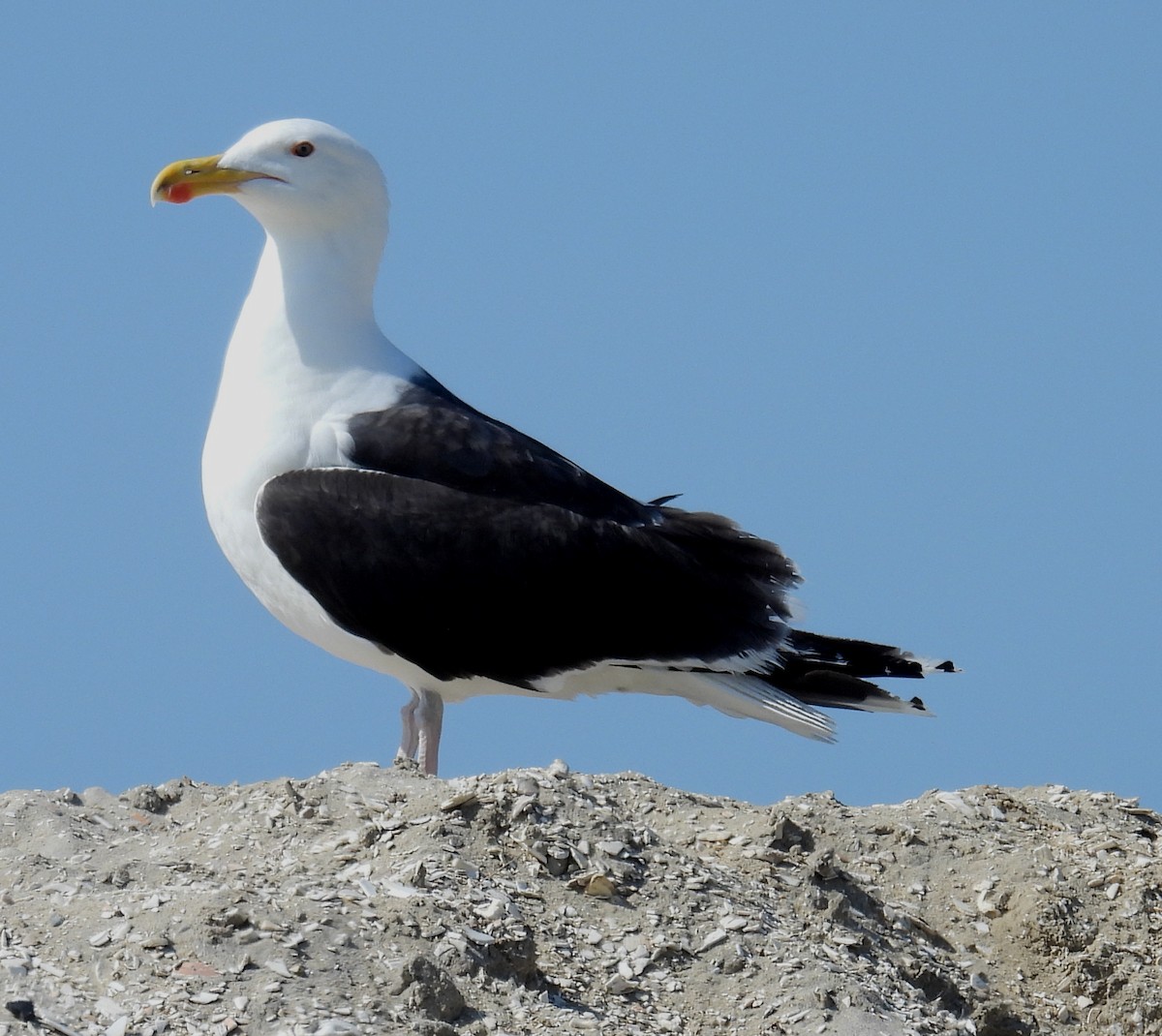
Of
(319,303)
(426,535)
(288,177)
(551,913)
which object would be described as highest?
(288,177)

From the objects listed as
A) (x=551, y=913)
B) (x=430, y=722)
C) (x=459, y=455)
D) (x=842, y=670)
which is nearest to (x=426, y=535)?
(x=459, y=455)

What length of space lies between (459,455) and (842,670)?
2485mm

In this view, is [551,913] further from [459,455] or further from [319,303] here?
[319,303]

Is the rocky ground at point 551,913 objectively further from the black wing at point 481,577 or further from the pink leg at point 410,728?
the pink leg at point 410,728

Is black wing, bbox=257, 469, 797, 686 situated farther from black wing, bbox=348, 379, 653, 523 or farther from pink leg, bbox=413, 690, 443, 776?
pink leg, bbox=413, 690, 443, 776

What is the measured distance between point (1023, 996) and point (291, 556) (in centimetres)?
423

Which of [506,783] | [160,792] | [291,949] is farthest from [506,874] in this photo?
[160,792]

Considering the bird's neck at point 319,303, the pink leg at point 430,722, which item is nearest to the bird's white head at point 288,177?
the bird's neck at point 319,303

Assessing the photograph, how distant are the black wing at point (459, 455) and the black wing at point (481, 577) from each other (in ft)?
0.12

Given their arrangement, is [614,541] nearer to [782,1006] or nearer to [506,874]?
[506,874]

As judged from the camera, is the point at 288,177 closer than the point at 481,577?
No

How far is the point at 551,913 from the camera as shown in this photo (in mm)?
8461

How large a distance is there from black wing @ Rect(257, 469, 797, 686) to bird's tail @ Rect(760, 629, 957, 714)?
40 cm

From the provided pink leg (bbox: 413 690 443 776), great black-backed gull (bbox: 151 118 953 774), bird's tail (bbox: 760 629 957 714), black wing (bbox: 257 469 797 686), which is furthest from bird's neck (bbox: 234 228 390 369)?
bird's tail (bbox: 760 629 957 714)
